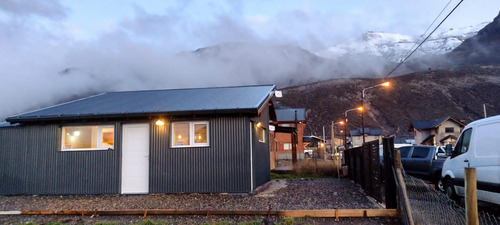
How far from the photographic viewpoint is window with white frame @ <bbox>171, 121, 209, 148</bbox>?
42.1ft

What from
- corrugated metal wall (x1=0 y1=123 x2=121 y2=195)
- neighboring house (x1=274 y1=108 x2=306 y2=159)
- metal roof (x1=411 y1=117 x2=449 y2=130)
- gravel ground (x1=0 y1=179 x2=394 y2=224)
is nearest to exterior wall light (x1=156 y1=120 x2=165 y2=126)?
corrugated metal wall (x1=0 y1=123 x2=121 y2=195)

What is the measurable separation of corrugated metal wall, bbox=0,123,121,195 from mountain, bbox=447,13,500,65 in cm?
17654

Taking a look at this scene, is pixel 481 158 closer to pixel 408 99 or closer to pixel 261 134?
pixel 261 134

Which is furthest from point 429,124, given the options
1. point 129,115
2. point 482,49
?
point 482,49

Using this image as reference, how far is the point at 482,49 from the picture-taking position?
175875mm

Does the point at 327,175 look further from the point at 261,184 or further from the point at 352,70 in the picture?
the point at 352,70

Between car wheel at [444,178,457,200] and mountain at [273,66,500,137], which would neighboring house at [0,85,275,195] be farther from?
mountain at [273,66,500,137]

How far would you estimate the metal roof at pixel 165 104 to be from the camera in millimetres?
12555

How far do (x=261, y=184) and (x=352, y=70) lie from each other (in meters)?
188

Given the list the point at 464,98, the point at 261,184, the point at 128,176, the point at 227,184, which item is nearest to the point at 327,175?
the point at 261,184

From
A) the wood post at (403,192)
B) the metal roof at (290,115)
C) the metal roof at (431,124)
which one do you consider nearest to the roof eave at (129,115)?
the wood post at (403,192)

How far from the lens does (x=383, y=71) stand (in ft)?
624

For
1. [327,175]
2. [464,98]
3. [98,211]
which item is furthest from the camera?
[464,98]

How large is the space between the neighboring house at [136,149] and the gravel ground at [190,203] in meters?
0.49
